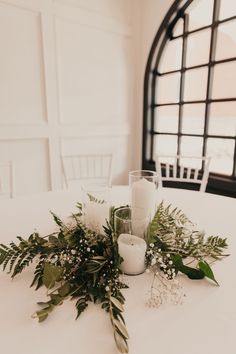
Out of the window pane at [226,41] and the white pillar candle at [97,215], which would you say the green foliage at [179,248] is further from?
the window pane at [226,41]

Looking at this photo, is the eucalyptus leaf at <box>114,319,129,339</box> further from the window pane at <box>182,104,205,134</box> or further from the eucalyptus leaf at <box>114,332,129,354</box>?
the window pane at <box>182,104,205,134</box>

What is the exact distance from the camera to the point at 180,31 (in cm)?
230

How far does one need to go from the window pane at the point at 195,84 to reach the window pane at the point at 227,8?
16.8 inches

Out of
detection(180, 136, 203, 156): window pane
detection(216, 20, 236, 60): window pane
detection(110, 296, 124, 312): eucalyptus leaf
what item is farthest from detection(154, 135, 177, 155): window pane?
detection(110, 296, 124, 312): eucalyptus leaf

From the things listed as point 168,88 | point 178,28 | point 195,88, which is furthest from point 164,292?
point 178,28

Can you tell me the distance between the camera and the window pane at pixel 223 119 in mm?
2002

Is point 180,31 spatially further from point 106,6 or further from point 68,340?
point 68,340

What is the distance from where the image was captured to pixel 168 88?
2.54m

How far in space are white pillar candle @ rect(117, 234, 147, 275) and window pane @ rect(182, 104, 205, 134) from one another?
6.32 feet

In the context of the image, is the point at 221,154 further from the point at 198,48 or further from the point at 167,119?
the point at 198,48

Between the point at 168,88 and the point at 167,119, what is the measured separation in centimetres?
33

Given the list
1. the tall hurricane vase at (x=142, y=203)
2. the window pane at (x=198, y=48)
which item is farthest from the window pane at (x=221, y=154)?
the tall hurricane vase at (x=142, y=203)

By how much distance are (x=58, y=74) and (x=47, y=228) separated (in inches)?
68.5

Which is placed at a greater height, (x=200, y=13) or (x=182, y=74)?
(x=200, y=13)
